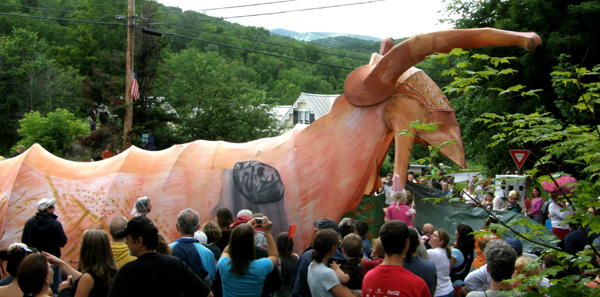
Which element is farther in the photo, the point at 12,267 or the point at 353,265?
the point at 353,265

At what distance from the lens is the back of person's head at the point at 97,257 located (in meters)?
4.49

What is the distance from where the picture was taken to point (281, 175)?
9.36 metres

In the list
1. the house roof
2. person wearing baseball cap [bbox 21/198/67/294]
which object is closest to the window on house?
the house roof

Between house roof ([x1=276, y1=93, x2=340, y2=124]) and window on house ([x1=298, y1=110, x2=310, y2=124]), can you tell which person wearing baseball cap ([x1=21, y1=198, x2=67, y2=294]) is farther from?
window on house ([x1=298, y1=110, x2=310, y2=124])

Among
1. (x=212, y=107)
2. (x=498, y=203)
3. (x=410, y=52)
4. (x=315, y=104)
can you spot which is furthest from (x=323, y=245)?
(x=315, y=104)

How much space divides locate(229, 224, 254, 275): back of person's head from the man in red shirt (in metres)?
1.32

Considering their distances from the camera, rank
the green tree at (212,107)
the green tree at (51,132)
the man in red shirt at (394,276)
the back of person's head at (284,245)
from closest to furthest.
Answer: the man in red shirt at (394,276) < the back of person's head at (284,245) < the green tree at (212,107) < the green tree at (51,132)

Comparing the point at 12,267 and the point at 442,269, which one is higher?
the point at 12,267

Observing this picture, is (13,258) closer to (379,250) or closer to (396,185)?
(379,250)

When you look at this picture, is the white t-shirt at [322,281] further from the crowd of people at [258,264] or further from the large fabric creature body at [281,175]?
the large fabric creature body at [281,175]

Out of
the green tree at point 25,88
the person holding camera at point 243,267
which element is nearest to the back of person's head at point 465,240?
the person holding camera at point 243,267

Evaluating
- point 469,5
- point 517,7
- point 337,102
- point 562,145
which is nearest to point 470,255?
point 562,145

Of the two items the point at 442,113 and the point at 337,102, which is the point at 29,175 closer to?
the point at 337,102

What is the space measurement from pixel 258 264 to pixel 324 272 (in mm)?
600
